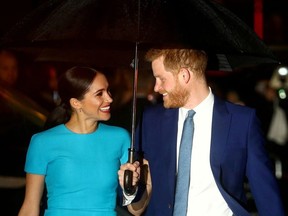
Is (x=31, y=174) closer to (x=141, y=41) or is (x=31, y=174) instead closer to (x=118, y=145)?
(x=118, y=145)

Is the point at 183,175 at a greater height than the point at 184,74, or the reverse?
the point at 184,74

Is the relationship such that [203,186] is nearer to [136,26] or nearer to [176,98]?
[176,98]

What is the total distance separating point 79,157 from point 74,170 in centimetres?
10

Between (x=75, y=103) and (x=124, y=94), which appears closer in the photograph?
(x=75, y=103)

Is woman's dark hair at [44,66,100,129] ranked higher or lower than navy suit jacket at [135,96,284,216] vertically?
higher

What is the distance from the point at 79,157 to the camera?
4.97m

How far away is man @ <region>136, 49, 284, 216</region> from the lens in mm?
Answer: 4527

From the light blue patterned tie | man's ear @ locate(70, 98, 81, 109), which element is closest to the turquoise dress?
man's ear @ locate(70, 98, 81, 109)

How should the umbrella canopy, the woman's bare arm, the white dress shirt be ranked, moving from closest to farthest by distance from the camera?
the umbrella canopy, the white dress shirt, the woman's bare arm

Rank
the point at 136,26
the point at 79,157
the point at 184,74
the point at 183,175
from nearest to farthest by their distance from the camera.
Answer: the point at 136,26 < the point at 183,175 < the point at 184,74 < the point at 79,157

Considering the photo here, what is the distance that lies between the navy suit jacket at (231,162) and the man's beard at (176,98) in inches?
6.1

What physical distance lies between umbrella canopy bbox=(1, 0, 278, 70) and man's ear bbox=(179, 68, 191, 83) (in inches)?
11.0

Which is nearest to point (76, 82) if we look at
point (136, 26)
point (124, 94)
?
point (136, 26)

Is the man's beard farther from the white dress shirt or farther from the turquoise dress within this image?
the turquoise dress
